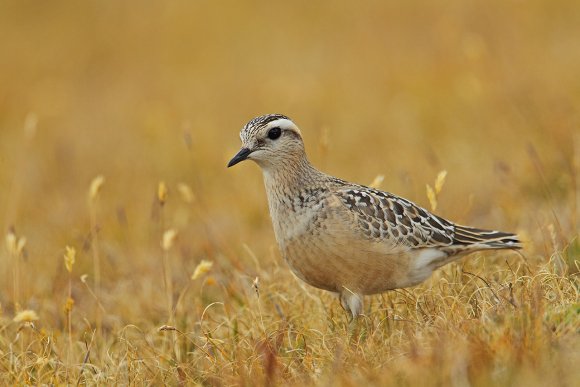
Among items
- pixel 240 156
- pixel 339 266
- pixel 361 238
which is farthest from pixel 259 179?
pixel 339 266

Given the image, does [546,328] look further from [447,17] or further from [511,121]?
[447,17]

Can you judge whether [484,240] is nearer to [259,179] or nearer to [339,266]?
[339,266]

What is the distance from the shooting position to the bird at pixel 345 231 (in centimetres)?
644

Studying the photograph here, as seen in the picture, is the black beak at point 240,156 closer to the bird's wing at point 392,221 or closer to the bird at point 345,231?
the bird at point 345,231

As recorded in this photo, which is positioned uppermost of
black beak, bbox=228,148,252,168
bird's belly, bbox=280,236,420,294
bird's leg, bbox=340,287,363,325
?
black beak, bbox=228,148,252,168

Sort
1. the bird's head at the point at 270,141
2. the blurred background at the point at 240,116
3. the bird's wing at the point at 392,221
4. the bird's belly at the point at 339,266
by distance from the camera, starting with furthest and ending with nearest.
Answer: the blurred background at the point at 240,116, the bird's head at the point at 270,141, the bird's wing at the point at 392,221, the bird's belly at the point at 339,266

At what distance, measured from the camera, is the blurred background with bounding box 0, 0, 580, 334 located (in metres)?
9.70

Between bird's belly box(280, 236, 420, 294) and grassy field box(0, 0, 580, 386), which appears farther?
bird's belly box(280, 236, 420, 294)

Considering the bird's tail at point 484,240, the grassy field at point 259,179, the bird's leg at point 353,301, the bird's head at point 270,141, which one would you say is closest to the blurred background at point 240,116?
the grassy field at point 259,179

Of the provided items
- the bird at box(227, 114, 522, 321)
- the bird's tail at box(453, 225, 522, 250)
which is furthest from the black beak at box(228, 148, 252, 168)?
the bird's tail at box(453, 225, 522, 250)

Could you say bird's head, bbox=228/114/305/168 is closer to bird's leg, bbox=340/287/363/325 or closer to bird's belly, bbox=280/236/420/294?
bird's belly, bbox=280/236/420/294

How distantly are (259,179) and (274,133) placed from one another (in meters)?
5.19

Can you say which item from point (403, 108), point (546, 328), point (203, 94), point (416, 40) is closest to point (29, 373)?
point (546, 328)

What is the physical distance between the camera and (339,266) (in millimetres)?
6395
